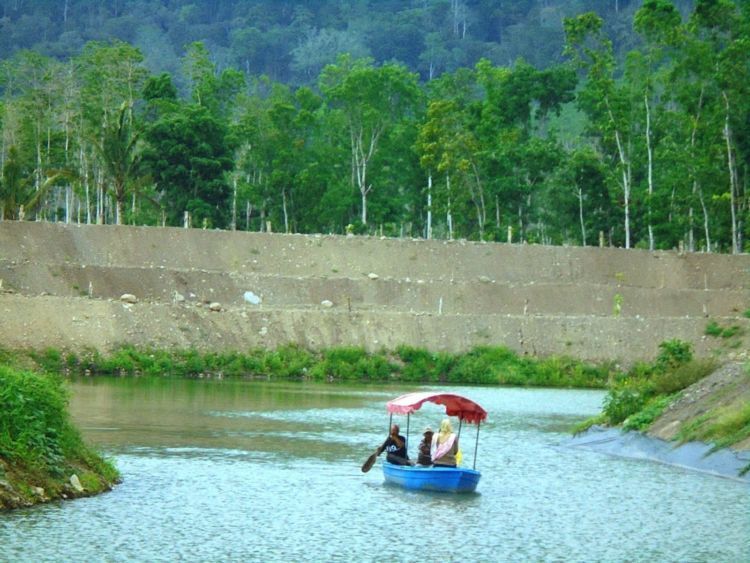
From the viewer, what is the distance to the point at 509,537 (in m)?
29.9

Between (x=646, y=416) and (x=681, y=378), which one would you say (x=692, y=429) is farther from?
(x=681, y=378)

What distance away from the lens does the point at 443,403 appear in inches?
1527

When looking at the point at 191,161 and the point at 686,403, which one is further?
the point at 191,161

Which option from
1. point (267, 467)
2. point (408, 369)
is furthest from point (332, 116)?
point (267, 467)

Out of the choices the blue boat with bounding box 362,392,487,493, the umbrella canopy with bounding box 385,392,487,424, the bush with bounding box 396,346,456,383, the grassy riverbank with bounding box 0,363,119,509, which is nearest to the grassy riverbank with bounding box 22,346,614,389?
the bush with bounding box 396,346,456,383

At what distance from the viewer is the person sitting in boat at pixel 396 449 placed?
121ft

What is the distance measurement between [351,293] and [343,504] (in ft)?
184

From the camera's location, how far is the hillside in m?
77.9

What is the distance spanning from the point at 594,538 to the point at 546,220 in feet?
255

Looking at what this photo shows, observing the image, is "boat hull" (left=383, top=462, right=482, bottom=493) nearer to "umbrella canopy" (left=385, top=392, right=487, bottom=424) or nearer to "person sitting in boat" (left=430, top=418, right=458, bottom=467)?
"person sitting in boat" (left=430, top=418, right=458, bottom=467)

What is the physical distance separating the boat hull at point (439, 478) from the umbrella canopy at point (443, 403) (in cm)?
170

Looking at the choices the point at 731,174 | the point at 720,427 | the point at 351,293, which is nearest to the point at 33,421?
Result: the point at 720,427

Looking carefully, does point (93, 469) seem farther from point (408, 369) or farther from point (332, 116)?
point (332, 116)

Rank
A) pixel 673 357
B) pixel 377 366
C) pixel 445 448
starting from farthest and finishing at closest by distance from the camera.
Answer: pixel 377 366 → pixel 673 357 → pixel 445 448
